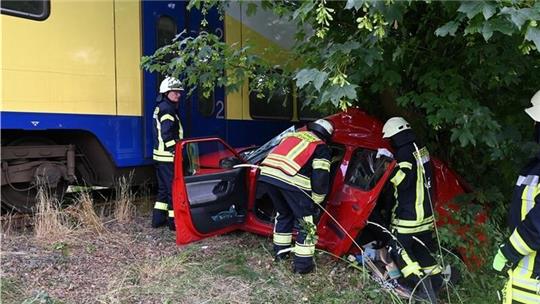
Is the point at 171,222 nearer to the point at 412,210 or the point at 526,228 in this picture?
the point at 412,210

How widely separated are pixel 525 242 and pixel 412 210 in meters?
1.46

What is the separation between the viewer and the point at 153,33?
5805 millimetres

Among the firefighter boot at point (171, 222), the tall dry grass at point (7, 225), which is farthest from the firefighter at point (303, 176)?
the tall dry grass at point (7, 225)

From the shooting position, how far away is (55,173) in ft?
17.1

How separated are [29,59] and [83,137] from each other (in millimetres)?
1027

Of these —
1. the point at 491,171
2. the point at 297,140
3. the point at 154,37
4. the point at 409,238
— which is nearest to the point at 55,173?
the point at 154,37

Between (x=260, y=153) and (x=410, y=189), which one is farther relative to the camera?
(x=260, y=153)

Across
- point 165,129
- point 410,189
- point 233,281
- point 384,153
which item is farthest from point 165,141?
point 410,189

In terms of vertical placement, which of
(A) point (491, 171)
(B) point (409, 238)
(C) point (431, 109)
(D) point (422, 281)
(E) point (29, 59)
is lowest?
(D) point (422, 281)

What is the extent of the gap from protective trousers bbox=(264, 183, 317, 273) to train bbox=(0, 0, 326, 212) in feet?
3.44

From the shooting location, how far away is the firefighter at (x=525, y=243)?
2.73m

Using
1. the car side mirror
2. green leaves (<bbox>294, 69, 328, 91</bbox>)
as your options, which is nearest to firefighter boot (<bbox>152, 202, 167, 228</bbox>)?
the car side mirror

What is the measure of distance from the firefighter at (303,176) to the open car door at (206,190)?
1.33 ft

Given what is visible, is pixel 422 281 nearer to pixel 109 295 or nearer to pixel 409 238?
pixel 409 238
